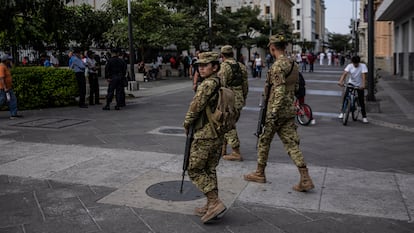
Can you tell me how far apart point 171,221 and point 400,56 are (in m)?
26.6

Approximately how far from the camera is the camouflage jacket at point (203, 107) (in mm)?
4484

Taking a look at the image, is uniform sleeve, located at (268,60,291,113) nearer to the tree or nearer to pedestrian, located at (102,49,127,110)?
pedestrian, located at (102,49,127,110)

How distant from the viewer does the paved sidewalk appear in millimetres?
4789

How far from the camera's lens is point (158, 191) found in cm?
582

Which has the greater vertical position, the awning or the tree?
the tree

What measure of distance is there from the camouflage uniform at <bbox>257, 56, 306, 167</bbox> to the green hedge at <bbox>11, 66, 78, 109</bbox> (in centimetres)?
931

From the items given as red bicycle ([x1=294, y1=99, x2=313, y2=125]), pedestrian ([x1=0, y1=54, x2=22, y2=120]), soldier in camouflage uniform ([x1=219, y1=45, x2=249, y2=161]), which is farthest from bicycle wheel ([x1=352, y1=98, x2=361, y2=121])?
pedestrian ([x1=0, y1=54, x2=22, y2=120])

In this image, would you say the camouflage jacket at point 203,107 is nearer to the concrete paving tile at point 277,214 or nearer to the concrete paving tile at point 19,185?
the concrete paving tile at point 277,214

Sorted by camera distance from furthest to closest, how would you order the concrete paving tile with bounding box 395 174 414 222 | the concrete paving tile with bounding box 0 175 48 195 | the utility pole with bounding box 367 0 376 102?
the utility pole with bounding box 367 0 376 102
the concrete paving tile with bounding box 0 175 48 195
the concrete paving tile with bounding box 395 174 414 222

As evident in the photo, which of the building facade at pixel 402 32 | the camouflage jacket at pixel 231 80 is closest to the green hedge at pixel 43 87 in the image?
the camouflage jacket at pixel 231 80

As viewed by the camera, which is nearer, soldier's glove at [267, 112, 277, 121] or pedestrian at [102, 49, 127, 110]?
soldier's glove at [267, 112, 277, 121]

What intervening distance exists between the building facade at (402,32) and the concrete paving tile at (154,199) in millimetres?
17090

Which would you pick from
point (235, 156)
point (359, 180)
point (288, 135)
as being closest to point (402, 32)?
point (235, 156)

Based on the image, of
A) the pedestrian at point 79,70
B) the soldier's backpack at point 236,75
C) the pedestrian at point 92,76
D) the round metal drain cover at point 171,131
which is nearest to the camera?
the soldier's backpack at point 236,75
